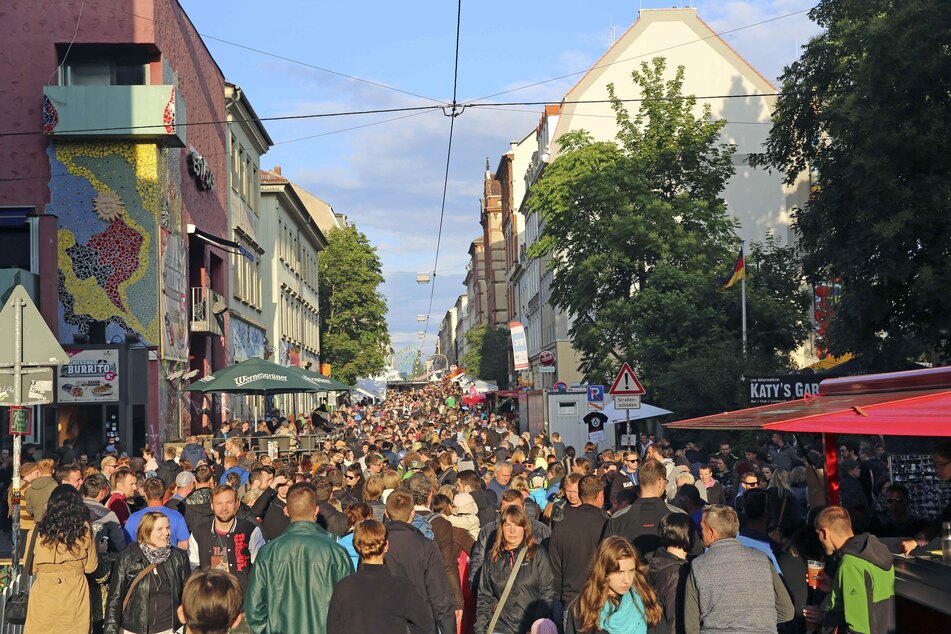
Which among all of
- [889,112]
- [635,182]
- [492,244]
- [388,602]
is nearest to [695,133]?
[635,182]

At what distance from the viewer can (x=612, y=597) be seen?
6301 millimetres

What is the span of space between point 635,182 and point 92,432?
52.4 ft

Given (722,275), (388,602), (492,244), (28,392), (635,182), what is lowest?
(388,602)

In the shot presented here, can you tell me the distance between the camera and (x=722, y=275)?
112ft

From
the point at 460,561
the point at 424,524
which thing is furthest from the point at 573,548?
the point at 460,561

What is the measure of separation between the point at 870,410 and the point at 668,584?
1630mm

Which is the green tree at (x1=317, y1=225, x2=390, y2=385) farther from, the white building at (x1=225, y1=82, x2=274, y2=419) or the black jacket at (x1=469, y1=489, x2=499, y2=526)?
the black jacket at (x1=469, y1=489, x2=499, y2=526)

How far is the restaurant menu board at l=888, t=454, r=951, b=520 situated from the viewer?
9.77 meters

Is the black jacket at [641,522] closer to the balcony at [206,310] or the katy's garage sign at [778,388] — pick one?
the katy's garage sign at [778,388]

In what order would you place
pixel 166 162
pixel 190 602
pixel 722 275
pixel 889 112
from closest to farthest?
pixel 190 602
pixel 889 112
pixel 166 162
pixel 722 275

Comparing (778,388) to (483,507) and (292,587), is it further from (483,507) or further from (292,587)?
(292,587)

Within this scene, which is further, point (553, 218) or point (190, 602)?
point (553, 218)

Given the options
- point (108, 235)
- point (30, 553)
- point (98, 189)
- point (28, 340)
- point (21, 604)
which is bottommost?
point (21, 604)

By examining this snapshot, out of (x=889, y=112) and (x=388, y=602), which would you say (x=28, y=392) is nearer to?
(x=388, y=602)
